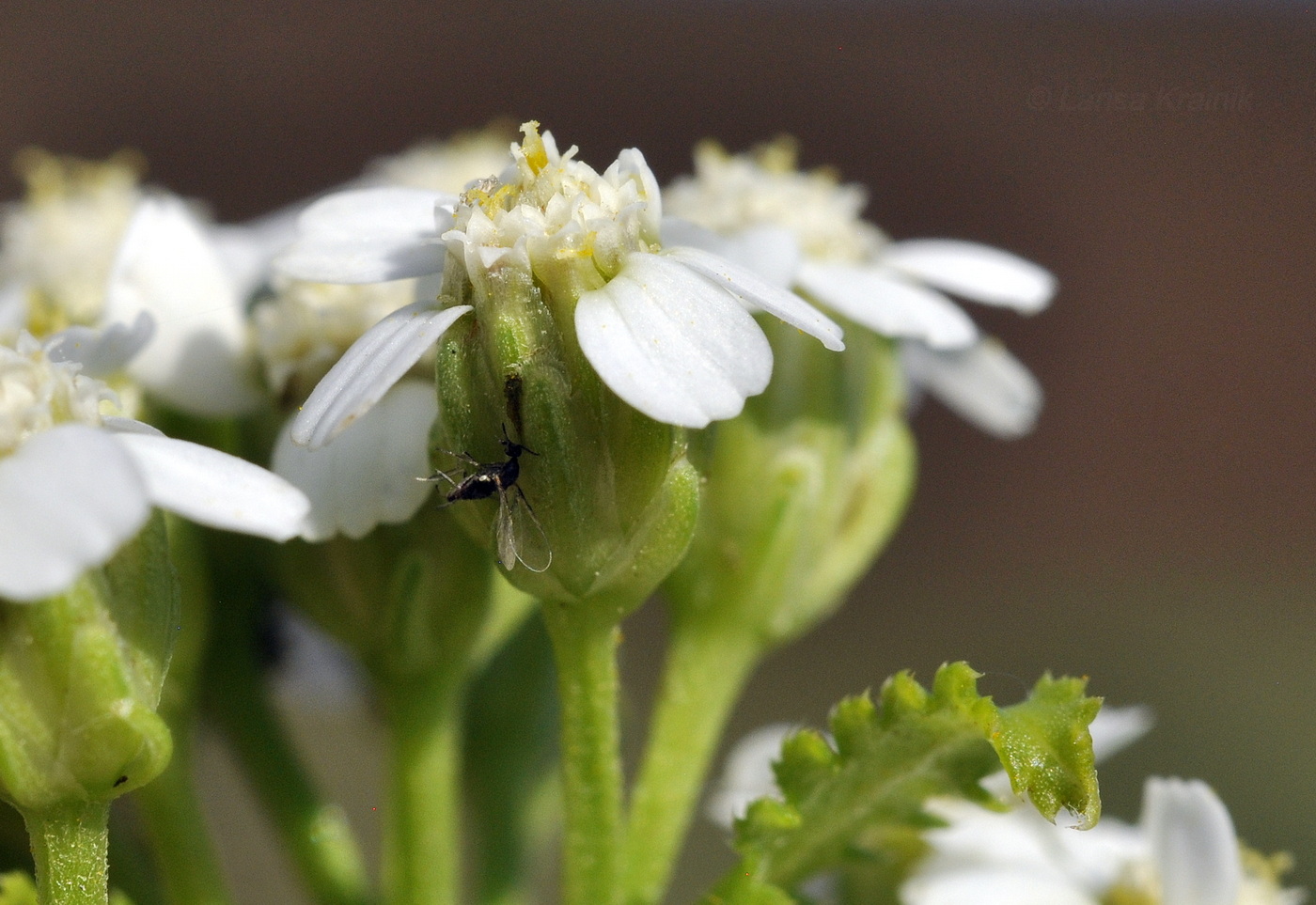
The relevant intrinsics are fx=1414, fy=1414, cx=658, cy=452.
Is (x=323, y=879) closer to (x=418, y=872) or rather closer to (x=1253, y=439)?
→ (x=418, y=872)

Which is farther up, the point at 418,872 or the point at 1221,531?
the point at 1221,531

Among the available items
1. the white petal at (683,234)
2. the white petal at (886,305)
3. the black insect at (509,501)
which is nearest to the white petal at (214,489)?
the black insect at (509,501)

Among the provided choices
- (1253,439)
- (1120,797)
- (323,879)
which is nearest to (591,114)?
(1253,439)

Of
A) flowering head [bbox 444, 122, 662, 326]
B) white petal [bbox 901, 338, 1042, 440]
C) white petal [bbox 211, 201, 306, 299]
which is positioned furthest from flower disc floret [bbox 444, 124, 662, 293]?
white petal [bbox 901, 338, 1042, 440]

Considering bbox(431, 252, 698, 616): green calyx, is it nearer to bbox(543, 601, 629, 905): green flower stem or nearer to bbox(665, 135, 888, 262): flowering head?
bbox(543, 601, 629, 905): green flower stem

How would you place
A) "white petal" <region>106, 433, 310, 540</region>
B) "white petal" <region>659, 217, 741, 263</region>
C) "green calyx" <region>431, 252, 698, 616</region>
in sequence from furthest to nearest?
1. "white petal" <region>659, 217, 741, 263</region>
2. "green calyx" <region>431, 252, 698, 616</region>
3. "white petal" <region>106, 433, 310, 540</region>

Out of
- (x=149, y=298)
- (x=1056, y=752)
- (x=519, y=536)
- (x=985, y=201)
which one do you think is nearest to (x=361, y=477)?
(x=519, y=536)

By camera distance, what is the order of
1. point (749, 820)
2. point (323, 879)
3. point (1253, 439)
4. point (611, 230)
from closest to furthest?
point (611, 230)
point (749, 820)
point (323, 879)
point (1253, 439)
